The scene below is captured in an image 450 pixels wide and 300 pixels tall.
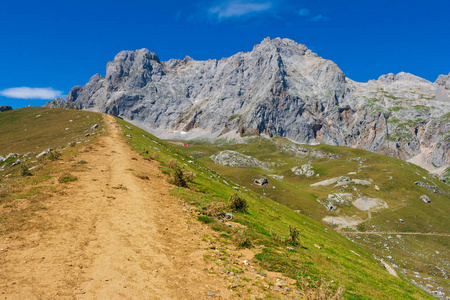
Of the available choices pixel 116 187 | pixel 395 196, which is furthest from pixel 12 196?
pixel 395 196

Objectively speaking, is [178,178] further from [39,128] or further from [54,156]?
[39,128]

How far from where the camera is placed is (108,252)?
1425 centimetres

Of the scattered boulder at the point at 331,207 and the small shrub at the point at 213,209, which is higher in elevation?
the small shrub at the point at 213,209

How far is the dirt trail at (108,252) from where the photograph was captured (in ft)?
37.1

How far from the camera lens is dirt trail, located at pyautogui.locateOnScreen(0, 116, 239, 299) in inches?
445

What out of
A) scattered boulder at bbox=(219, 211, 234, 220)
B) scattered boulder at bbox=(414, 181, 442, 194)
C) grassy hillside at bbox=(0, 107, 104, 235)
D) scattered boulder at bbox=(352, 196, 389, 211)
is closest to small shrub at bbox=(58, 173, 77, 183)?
grassy hillside at bbox=(0, 107, 104, 235)

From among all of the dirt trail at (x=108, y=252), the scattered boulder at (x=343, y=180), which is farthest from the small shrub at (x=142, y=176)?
the scattered boulder at (x=343, y=180)

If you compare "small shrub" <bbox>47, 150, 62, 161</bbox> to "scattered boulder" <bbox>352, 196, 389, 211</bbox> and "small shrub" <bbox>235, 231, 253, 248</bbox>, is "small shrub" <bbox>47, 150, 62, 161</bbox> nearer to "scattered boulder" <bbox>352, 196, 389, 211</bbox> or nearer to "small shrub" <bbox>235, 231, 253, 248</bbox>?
"small shrub" <bbox>235, 231, 253, 248</bbox>

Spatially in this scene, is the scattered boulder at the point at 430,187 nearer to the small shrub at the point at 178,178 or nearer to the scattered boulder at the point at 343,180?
the scattered boulder at the point at 343,180

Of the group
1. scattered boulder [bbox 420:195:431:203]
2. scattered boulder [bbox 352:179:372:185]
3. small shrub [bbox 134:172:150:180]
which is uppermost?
small shrub [bbox 134:172:150:180]

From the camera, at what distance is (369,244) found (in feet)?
306

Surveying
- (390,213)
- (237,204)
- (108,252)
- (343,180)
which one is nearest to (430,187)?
(343,180)

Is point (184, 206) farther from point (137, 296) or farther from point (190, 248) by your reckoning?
point (137, 296)

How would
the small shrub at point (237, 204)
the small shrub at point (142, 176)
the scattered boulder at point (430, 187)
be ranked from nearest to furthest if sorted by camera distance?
the small shrub at point (237, 204), the small shrub at point (142, 176), the scattered boulder at point (430, 187)
